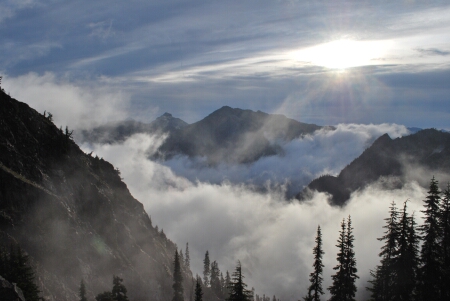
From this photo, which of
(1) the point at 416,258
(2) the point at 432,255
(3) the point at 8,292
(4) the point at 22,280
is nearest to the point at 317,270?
(1) the point at 416,258

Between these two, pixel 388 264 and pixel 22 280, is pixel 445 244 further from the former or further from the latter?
pixel 22 280

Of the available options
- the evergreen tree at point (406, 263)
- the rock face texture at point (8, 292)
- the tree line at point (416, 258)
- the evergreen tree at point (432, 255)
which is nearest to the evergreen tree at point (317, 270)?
the tree line at point (416, 258)

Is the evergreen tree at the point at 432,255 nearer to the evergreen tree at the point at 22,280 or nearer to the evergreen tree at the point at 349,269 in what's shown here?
the evergreen tree at the point at 349,269

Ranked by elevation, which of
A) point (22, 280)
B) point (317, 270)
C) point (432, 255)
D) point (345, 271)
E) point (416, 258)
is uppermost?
point (432, 255)

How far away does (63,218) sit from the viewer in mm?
89438

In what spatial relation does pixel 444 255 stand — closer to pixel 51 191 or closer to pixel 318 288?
pixel 318 288

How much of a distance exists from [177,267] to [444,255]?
73.3m

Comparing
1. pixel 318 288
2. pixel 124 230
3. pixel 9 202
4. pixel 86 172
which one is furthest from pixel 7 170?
pixel 318 288

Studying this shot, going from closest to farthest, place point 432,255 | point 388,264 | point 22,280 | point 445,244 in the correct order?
point 432,255
point 445,244
point 388,264
point 22,280

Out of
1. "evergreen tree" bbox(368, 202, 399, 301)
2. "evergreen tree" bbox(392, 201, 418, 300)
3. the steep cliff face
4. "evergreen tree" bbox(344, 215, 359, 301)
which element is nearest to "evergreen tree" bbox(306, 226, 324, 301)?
"evergreen tree" bbox(344, 215, 359, 301)

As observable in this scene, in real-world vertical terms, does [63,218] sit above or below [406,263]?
above

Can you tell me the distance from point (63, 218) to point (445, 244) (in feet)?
268

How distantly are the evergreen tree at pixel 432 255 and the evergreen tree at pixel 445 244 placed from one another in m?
0.45

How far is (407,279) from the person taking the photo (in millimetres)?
39438
